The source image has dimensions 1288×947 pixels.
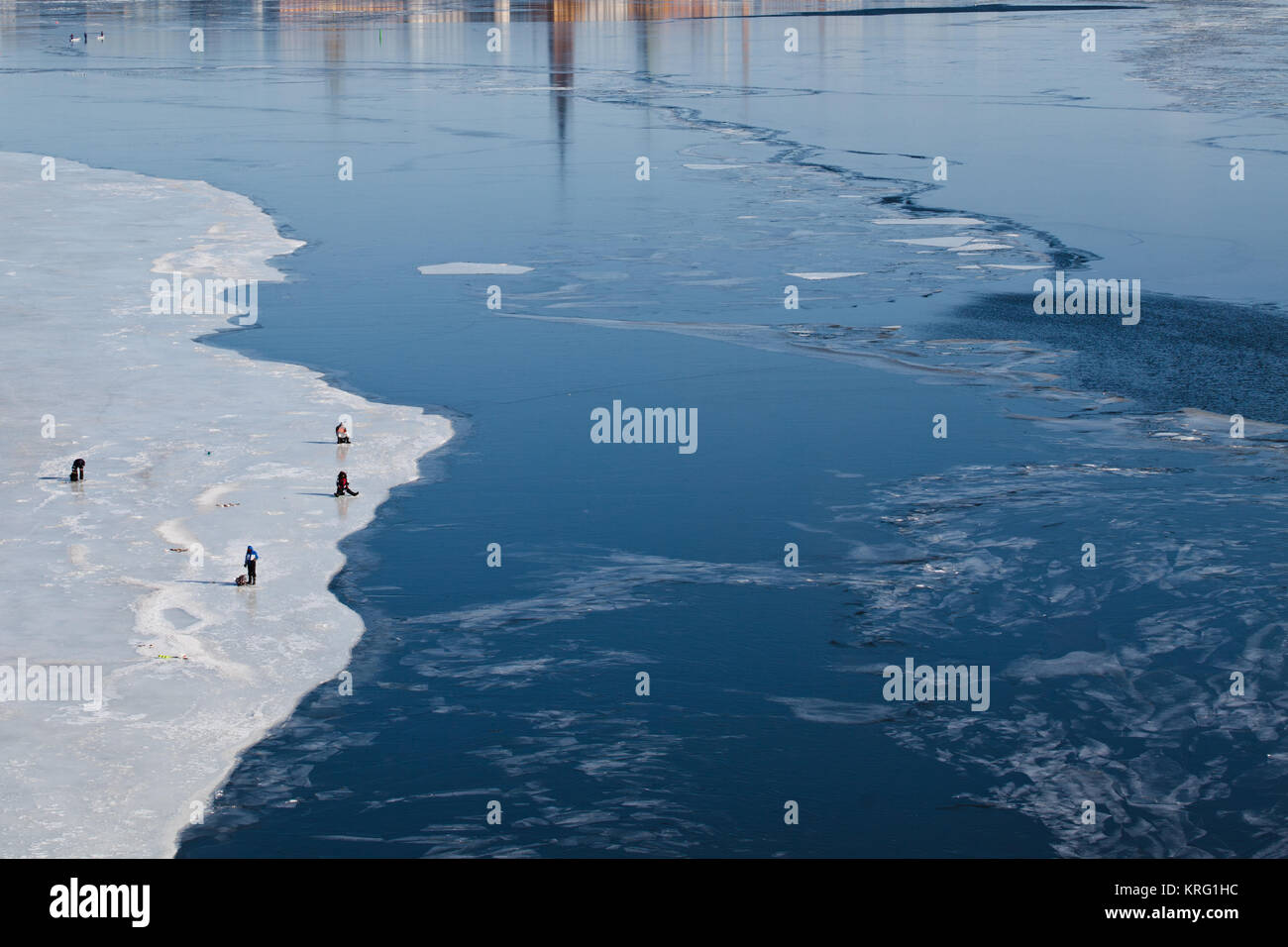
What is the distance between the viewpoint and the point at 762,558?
34.3 ft

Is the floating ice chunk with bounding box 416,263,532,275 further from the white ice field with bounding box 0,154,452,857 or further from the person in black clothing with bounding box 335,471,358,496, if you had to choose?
the person in black clothing with bounding box 335,471,358,496

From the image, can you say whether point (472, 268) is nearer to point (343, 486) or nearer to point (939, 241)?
point (939, 241)

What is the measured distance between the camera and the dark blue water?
7.61 meters

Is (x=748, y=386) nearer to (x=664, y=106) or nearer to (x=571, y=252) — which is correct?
(x=571, y=252)

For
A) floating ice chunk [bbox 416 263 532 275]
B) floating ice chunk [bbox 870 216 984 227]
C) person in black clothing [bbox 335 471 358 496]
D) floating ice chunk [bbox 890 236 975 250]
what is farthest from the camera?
floating ice chunk [bbox 870 216 984 227]

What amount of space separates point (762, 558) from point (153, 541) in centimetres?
405

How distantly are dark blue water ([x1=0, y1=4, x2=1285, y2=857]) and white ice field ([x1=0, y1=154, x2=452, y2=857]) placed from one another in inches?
12.5

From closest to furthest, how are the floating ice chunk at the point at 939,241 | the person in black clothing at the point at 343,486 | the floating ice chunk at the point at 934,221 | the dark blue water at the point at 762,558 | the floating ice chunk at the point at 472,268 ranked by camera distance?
the dark blue water at the point at 762,558
the person in black clothing at the point at 343,486
the floating ice chunk at the point at 472,268
the floating ice chunk at the point at 939,241
the floating ice chunk at the point at 934,221

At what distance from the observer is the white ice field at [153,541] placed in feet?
25.3

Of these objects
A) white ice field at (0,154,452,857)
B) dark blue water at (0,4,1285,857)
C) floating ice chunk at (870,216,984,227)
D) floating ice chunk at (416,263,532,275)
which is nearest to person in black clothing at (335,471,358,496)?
white ice field at (0,154,452,857)

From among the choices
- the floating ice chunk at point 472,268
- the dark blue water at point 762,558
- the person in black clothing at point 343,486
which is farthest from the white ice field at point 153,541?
the floating ice chunk at point 472,268

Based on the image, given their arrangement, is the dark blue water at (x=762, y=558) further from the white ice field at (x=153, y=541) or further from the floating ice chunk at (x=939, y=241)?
the floating ice chunk at (x=939, y=241)

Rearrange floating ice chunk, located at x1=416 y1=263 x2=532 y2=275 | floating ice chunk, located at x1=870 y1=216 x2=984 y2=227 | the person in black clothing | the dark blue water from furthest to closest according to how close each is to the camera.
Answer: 1. floating ice chunk, located at x1=870 y1=216 x2=984 y2=227
2. floating ice chunk, located at x1=416 y1=263 x2=532 y2=275
3. the person in black clothing
4. the dark blue water

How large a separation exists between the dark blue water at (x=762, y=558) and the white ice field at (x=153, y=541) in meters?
0.32
